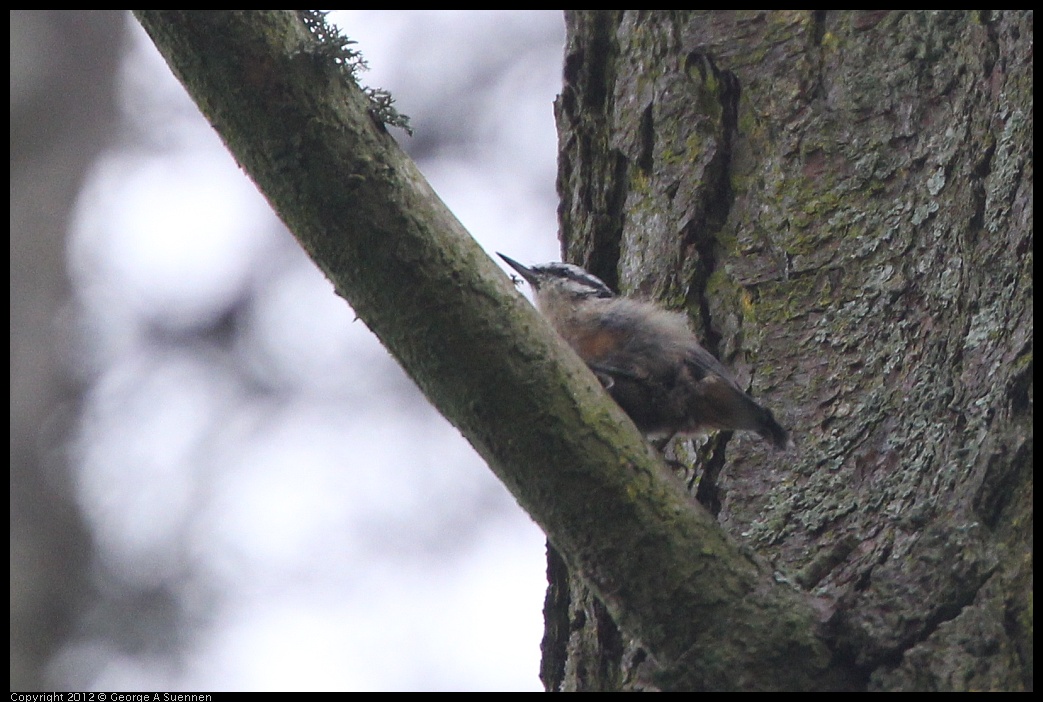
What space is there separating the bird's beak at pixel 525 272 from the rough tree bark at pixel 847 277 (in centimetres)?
32

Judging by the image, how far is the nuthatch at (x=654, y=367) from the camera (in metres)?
2.26

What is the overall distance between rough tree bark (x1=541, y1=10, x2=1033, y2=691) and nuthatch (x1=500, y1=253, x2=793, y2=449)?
66mm

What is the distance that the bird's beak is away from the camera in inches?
126

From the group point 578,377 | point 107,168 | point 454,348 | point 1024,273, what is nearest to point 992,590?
point 1024,273

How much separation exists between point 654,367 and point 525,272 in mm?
890

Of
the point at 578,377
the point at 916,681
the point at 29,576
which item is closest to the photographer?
the point at 916,681

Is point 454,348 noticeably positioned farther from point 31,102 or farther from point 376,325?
point 31,102

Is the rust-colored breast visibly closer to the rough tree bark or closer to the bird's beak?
the rough tree bark

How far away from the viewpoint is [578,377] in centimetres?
172

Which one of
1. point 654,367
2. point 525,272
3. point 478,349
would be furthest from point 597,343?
point 478,349

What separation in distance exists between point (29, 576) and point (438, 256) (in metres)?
3.83

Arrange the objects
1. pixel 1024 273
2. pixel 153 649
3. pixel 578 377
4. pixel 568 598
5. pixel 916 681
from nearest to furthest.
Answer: pixel 916 681, pixel 578 377, pixel 1024 273, pixel 568 598, pixel 153 649

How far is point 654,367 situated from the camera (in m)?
2.52

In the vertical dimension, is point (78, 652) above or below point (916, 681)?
above
